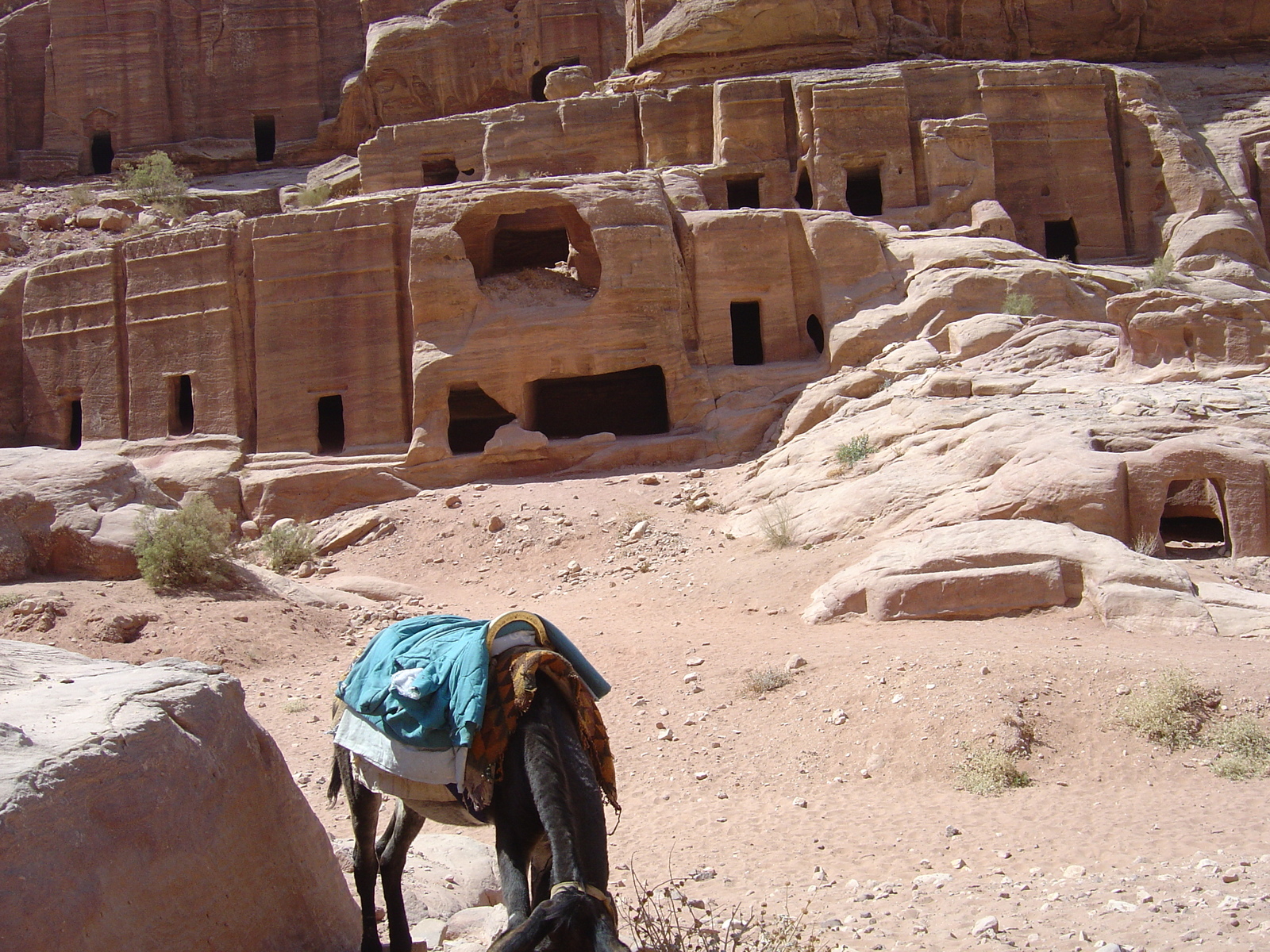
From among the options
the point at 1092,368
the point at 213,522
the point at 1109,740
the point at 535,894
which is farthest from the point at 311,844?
the point at 1092,368

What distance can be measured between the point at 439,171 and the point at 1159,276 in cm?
1458

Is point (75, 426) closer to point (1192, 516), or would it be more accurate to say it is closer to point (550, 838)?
point (1192, 516)

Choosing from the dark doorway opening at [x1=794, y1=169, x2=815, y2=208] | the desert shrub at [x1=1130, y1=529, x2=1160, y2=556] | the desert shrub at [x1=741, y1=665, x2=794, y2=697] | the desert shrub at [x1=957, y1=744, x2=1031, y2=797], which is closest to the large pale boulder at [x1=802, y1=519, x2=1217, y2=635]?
the desert shrub at [x1=1130, y1=529, x2=1160, y2=556]

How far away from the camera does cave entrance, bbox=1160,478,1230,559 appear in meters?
11.6

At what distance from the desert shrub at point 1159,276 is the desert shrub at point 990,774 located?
39.7ft

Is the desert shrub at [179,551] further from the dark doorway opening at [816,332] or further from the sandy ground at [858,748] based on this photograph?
the dark doorway opening at [816,332]

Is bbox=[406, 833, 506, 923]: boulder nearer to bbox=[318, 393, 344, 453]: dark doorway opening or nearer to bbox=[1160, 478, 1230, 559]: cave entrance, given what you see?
bbox=[1160, 478, 1230, 559]: cave entrance

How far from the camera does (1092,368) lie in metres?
13.5

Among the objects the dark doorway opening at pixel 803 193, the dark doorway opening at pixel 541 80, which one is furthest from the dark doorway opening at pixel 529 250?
the dark doorway opening at pixel 541 80

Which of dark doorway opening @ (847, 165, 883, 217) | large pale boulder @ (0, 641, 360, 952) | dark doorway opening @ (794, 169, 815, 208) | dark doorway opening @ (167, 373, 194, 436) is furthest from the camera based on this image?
dark doorway opening @ (847, 165, 883, 217)

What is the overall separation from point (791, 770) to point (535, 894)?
4.13 m

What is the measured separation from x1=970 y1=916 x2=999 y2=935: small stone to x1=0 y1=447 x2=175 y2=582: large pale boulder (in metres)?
9.93

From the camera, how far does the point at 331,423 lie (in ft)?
65.7

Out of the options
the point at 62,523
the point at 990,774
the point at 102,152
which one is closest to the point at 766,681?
the point at 990,774
